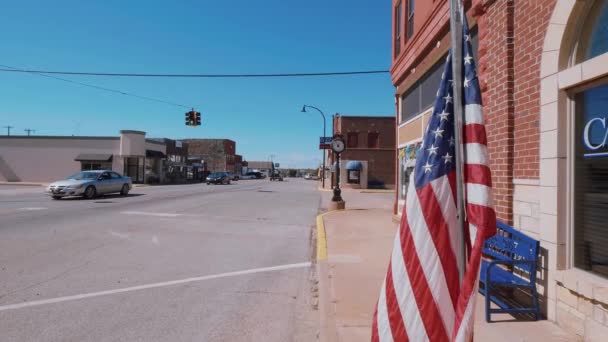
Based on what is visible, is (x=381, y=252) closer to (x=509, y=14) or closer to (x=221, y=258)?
(x=221, y=258)

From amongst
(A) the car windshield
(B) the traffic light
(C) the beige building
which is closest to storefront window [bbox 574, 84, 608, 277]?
(A) the car windshield

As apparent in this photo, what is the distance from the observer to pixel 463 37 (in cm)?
258

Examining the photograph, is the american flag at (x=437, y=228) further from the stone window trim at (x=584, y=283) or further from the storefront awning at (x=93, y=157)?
the storefront awning at (x=93, y=157)

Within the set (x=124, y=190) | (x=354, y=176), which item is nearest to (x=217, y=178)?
(x=354, y=176)

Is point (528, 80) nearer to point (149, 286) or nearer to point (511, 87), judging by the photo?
point (511, 87)

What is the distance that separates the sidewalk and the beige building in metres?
37.9

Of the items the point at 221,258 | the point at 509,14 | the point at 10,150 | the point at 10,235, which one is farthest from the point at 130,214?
the point at 10,150

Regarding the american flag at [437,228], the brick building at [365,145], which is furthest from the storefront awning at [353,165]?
the american flag at [437,228]

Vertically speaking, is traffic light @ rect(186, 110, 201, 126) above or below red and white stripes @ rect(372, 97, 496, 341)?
above

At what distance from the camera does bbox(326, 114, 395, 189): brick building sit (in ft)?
139

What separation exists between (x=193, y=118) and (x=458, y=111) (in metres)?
26.0

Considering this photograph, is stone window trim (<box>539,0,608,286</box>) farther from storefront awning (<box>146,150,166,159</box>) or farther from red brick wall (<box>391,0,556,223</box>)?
storefront awning (<box>146,150,166,159</box>)

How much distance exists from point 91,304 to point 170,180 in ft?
164

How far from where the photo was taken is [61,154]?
141 feet
